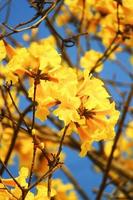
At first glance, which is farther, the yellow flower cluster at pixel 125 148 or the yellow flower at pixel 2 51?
the yellow flower cluster at pixel 125 148

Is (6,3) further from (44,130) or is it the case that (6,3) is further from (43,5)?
(44,130)

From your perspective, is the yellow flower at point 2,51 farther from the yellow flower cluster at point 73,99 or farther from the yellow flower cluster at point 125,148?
the yellow flower cluster at point 125,148

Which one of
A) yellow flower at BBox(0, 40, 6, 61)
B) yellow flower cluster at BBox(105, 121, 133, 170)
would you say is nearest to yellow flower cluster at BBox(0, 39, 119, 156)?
yellow flower at BBox(0, 40, 6, 61)

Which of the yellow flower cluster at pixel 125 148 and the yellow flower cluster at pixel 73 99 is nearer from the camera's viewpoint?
the yellow flower cluster at pixel 73 99

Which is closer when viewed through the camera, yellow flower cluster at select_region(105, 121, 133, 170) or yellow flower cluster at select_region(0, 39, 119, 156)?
yellow flower cluster at select_region(0, 39, 119, 156)

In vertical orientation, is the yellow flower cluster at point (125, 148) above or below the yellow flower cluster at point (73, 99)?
above

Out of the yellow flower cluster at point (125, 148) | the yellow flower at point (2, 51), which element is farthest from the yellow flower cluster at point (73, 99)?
the yellow flower cluster at point (125, 148)

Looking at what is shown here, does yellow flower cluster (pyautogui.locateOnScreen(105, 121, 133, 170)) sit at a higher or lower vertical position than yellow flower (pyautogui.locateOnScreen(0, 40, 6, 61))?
higher

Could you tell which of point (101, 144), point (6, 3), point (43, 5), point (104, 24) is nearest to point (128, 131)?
point (101, 144)

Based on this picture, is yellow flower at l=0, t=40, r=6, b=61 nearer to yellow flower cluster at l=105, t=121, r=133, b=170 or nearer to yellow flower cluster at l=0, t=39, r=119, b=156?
yellow flower cluster at l=0, t=39, r=119, b=156

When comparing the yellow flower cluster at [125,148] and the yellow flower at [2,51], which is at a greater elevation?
the yellow flower cluster at [125,148]
